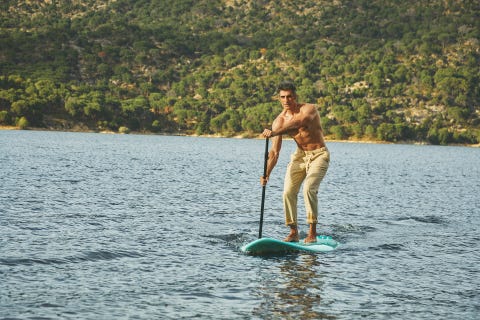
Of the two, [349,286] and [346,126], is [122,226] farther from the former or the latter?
[346,126]

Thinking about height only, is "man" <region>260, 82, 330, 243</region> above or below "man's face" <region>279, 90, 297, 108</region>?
below

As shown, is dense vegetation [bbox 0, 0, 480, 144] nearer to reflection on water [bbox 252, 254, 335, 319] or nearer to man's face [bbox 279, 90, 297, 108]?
man's face [bbox 279, 90, 297, 108]

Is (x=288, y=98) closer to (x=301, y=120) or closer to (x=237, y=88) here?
(x=301, y=120)

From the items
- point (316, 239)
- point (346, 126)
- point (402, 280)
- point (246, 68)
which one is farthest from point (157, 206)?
point (246, 68)

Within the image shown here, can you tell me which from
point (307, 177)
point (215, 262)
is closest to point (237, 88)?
point (307, 177)

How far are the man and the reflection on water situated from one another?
1429 mm

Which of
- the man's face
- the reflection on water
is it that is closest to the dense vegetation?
the man's face

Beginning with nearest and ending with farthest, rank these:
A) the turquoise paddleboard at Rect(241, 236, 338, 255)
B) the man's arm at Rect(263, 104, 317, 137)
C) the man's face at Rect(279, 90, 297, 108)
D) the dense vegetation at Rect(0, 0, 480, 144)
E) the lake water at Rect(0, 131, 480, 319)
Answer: the lake water at Rect(0, 131, 480, 319)
the man's face at Rect(279, 90, 297, 108)
the man's arm at Rect(263, 104, 317, 137)
the turquoise paddleboard at Rect(241, 236, 338, 255)
the dense vegetation at Rect(0, 0, 480, 144)

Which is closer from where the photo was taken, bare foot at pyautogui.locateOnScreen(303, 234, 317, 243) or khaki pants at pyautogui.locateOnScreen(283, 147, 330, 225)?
khaki pants at pyautogui.locateOnScreen(283, 147, 330, 225)

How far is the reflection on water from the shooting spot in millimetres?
10164

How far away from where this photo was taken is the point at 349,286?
39.9 feet

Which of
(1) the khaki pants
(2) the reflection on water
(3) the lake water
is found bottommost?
(3) the lake water

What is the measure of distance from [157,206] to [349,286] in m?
14.7

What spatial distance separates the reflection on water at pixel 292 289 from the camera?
10.2m
